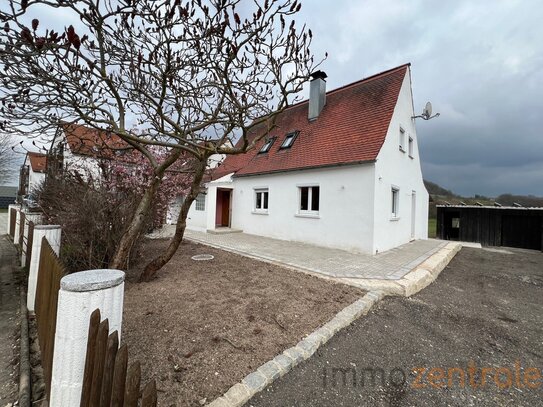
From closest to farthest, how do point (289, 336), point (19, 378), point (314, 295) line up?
point (19, 378)
point (289, 336)
point (314, 295)

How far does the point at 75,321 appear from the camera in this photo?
170 cm

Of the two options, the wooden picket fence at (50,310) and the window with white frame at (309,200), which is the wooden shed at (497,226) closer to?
the window with white frame at (309,200)

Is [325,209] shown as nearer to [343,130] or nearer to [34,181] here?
[343,130]

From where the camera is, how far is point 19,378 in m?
2.59

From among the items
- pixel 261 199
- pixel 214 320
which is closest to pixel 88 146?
pixel 214 320

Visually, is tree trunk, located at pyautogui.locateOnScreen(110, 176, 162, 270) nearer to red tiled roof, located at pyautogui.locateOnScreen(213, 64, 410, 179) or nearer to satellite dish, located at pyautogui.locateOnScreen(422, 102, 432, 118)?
red tiled roof, located at pyautogui.locateOnScreen(213, 64, 410, 179)

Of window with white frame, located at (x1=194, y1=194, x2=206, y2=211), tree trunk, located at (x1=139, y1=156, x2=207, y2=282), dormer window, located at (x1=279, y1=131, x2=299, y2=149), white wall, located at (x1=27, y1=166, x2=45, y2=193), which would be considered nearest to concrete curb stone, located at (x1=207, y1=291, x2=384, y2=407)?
tree trunk, located at (x1=139, y1=156, x2=207, y2=282)

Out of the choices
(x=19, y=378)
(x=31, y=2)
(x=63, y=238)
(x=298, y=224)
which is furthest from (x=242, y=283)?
(x=298, y=224)

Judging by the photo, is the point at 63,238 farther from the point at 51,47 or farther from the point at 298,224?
the point at 298,224

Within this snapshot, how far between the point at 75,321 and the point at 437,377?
351 cm

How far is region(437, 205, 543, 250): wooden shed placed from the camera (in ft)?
50.0

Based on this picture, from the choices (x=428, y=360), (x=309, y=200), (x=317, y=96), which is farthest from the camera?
(x=317, y=96)

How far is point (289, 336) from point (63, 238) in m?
4.81

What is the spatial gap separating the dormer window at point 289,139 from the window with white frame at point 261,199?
2.49 metres
